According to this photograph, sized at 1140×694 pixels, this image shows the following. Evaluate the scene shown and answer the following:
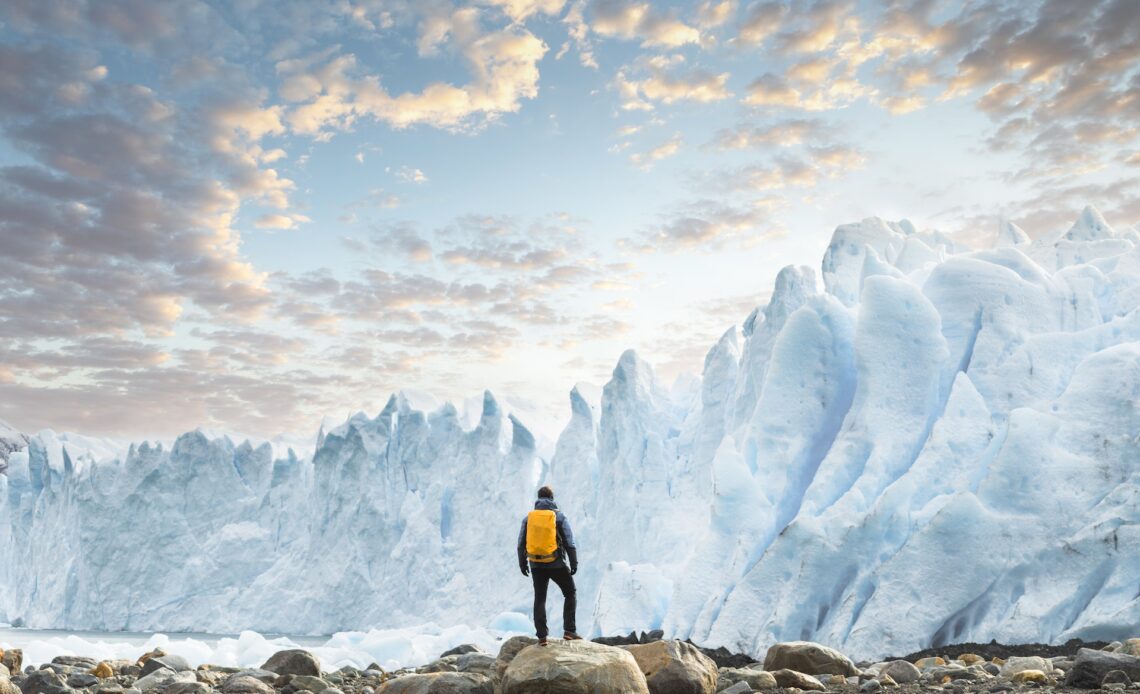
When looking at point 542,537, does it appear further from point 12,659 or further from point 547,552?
point 12,659

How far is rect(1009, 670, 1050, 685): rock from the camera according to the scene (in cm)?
815

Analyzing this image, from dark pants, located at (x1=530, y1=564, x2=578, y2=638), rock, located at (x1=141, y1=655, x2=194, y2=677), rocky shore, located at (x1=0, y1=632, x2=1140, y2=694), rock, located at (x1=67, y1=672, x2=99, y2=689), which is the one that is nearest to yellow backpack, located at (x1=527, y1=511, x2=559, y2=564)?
dark pants, located at (x1=530, y1=564, x2=578, y2=638)

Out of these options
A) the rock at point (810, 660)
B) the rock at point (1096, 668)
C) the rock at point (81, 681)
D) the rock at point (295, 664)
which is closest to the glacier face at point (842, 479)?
the rock at point (810, 660)

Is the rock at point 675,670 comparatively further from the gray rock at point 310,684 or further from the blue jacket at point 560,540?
the gray rock at point 310,684

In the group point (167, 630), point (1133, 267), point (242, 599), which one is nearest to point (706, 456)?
point (1133, 267)

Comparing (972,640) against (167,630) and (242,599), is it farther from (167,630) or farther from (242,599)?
(167,630)

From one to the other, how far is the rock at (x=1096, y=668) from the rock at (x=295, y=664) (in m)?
8.30

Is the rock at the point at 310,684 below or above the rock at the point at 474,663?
below

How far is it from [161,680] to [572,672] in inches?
239

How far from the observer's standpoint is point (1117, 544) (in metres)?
13.1

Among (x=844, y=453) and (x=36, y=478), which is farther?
(x=36, y=478)

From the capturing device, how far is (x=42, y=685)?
368 inches

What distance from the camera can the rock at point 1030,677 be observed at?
815 cm

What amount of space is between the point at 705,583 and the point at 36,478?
1558 inches
